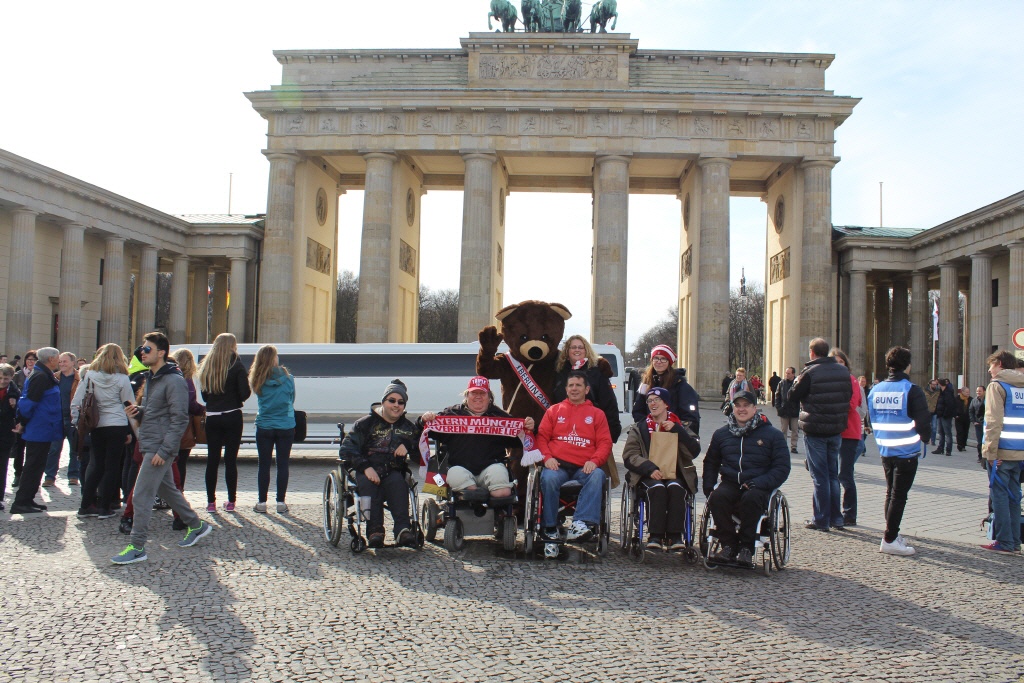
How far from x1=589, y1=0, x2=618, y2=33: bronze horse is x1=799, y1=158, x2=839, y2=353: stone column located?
1227cm

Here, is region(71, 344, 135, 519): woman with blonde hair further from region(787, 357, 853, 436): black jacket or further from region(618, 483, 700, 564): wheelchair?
region(787, 357, 853, 436): black jacket

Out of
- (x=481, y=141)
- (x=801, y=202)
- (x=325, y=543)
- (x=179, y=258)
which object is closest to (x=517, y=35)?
(x=481, y=141)

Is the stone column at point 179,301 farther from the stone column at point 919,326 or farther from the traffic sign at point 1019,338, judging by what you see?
the traffic sign at point 1019,338

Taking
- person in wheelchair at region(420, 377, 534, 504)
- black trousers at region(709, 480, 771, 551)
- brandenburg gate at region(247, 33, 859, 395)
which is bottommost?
black trousers at region(709, 480, 771, 551)

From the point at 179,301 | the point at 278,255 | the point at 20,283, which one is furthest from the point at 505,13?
the point at 20,283

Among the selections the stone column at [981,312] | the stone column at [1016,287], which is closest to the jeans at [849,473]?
the stone column at [1016,287]

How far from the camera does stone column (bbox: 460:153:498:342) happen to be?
129 feet

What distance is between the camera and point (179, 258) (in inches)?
1762

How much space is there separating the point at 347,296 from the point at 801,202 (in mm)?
53901

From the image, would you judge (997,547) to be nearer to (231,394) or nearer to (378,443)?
(378,443)

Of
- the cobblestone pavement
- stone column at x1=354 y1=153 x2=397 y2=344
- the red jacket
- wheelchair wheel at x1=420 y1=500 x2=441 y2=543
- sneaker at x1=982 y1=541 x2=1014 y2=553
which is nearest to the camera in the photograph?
the cobblestone pavement

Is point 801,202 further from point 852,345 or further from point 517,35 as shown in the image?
point 517,35

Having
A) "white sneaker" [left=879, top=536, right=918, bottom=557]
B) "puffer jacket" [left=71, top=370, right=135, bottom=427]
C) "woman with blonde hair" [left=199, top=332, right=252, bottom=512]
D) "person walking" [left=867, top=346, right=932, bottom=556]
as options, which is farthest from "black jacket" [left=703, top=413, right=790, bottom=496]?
"puffer jacket" [left=71, top=370, right=135, bottom=427]

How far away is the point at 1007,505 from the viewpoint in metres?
8.14
